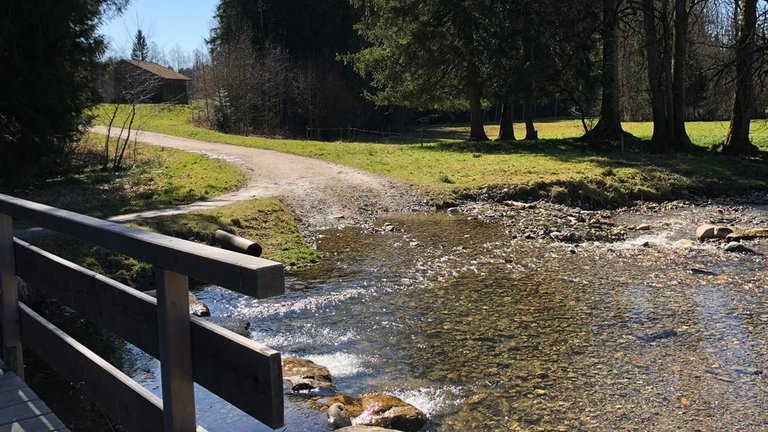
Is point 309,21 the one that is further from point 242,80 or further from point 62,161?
point 62,161

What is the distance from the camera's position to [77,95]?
17469mm

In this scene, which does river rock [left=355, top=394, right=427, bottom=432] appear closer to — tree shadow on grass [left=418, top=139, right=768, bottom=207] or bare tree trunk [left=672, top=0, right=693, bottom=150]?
tree shadow on grass [left=418, top=139, right=768, bottom=207]

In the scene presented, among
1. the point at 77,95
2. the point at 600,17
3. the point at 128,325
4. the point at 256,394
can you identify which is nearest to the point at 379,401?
the point at 128,325

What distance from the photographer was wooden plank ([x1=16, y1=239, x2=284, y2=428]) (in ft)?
7.17

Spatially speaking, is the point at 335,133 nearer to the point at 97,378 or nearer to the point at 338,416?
the point at 338,416

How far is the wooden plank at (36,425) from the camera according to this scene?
3754mm

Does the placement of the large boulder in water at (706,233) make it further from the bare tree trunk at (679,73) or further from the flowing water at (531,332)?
the bare tree trunk at (679,73)

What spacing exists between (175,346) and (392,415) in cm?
363

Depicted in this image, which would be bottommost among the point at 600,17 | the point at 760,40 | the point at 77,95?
the point at 77,95

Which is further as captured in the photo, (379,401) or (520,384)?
(520,384)

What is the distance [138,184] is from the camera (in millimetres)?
19859

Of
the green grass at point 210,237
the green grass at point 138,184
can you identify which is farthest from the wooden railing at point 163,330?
the green grass at point 138,184

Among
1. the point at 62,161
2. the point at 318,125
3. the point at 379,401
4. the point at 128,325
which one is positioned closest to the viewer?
the point at 128,325

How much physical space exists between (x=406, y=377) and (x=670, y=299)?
15.1 feet
